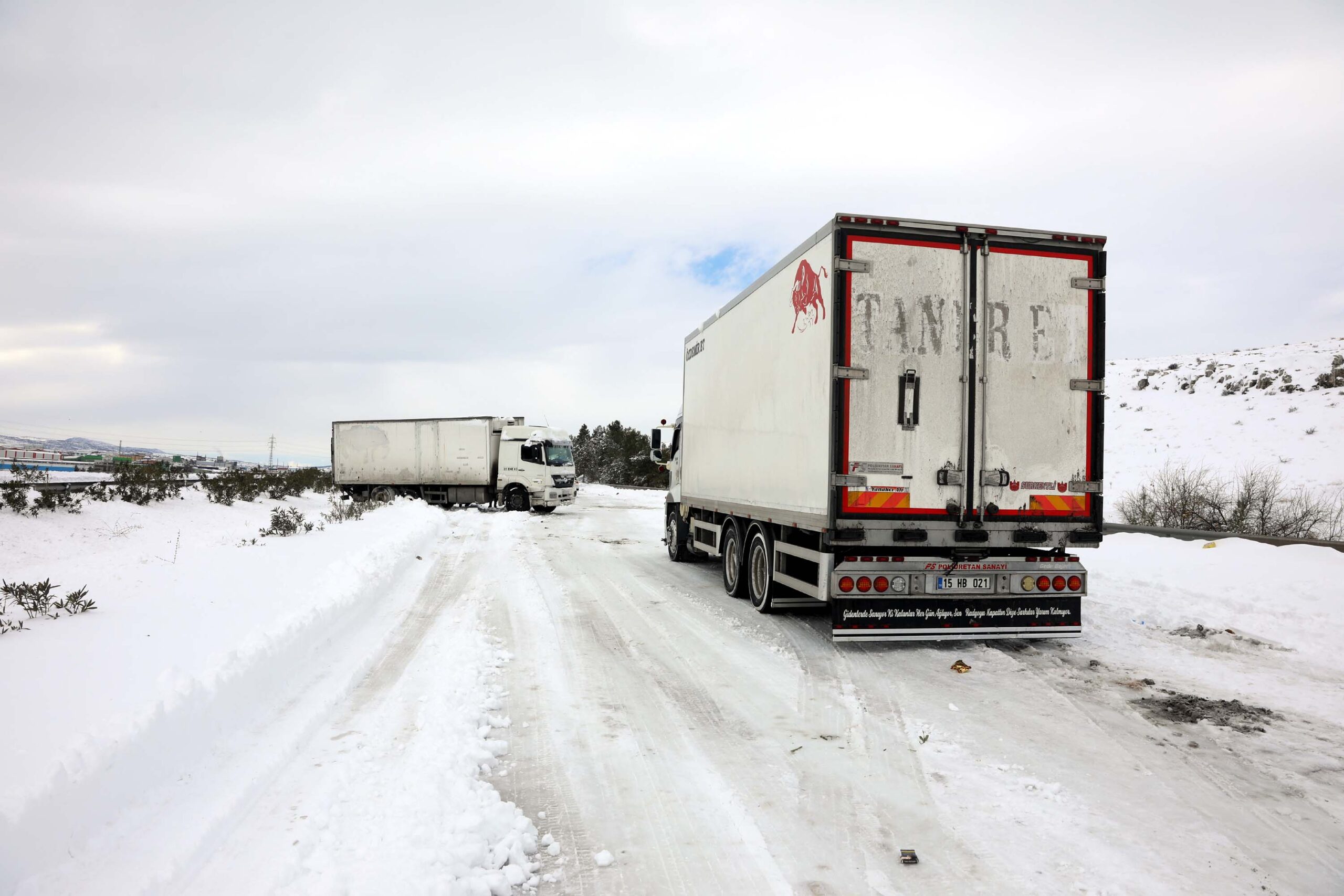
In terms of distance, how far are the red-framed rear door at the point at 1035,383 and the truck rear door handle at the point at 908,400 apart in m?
0.60

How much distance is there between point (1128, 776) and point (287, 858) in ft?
→ 13.9

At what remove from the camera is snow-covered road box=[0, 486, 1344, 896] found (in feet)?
9.77

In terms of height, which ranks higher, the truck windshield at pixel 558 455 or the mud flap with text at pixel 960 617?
the truck windshield at pixel 558 455

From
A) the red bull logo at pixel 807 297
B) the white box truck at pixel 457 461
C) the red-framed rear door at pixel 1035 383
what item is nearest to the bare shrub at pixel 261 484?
the white box truck at pixel 457 461

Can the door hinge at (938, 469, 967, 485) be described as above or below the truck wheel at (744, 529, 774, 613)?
above

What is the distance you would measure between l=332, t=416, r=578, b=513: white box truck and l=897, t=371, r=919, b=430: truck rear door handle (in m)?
21.0

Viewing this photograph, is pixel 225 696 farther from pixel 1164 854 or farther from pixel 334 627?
pixel 1164 854

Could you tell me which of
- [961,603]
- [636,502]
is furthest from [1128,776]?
[636,502]

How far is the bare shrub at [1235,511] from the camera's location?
12.2 m

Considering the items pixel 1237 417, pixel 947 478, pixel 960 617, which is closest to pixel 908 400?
pixel 947 478

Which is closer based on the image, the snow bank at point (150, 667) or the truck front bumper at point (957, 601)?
the snow bank at point (150, 667)

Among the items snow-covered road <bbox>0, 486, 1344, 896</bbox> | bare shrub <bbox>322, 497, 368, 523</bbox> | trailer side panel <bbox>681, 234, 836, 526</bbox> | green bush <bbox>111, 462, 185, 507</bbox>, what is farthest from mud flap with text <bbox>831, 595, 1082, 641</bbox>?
green bush <bbox>111, 462, 185, 507</bbox>

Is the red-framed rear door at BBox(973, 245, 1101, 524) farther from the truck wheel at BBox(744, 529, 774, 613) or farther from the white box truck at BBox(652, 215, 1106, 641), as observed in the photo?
the truck wheel at BBox(744, 529, 774, 613)

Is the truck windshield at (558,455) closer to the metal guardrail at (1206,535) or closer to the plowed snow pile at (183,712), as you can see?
Answer: the plowed snow pile at (183,712)
